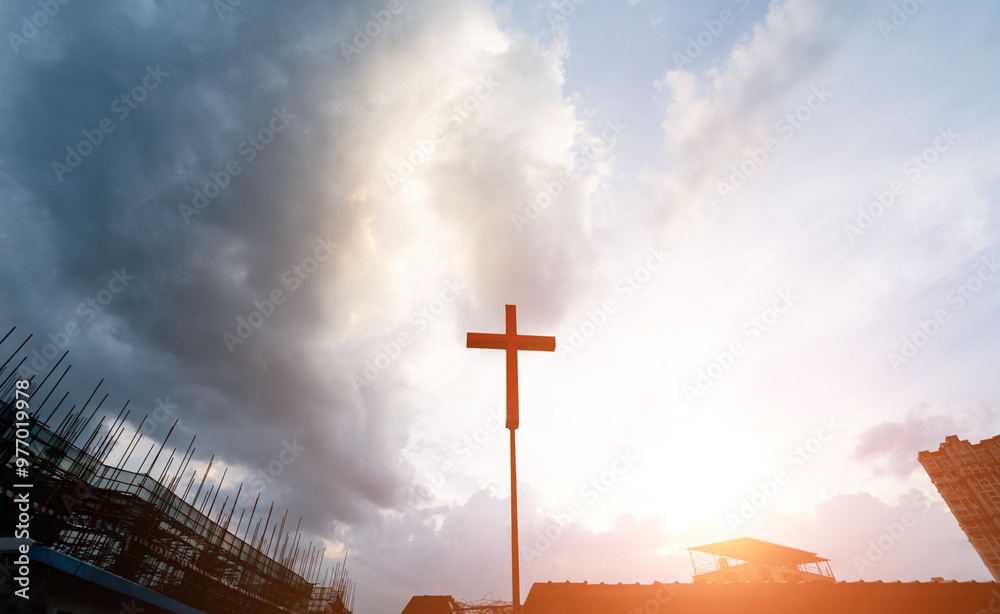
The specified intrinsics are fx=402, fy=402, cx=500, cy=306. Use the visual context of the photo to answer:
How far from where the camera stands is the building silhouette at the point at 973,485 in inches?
2320

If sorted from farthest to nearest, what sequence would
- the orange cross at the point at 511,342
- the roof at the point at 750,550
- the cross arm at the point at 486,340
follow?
the roof at the point at 750,550
the cross arm at the point at 486,340
the orange cross at the point at 511,342

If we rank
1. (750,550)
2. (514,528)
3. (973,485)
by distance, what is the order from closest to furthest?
(514,528)
(750,550)
(973,485)

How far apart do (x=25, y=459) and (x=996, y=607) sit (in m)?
34.9

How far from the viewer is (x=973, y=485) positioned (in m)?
63.2

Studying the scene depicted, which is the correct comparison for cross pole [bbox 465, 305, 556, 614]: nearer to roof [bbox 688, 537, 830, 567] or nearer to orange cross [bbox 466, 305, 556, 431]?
orange cross [bbox 466, 305, 556, 431]

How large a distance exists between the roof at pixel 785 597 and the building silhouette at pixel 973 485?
265ft

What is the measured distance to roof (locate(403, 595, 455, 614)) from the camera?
1891 cm

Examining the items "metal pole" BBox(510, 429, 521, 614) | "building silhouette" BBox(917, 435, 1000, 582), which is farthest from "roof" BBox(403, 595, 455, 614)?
"building silhouette" BBox(917, 435, 1000, 582)

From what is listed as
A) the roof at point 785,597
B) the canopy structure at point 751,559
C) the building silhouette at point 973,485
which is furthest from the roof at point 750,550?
the building silhouette at point 973,485

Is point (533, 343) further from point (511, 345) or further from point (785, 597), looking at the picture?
point (785, 597)

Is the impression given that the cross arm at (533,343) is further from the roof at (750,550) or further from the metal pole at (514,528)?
the roof at (750,550)

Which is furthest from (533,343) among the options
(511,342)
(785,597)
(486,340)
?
(785,597)

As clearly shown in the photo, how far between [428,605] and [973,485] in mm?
90342

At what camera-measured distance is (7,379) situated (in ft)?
62.1
